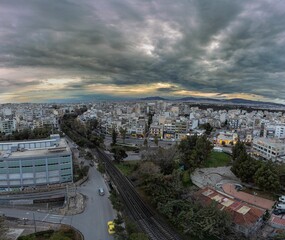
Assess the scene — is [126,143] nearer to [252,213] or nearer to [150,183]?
[150,183]

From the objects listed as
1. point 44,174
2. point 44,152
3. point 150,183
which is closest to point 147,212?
point 150,183

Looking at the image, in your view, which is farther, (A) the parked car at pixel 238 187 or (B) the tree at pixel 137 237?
(A) the parked car at pixel 238 187

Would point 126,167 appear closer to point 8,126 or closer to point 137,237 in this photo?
point 137,237

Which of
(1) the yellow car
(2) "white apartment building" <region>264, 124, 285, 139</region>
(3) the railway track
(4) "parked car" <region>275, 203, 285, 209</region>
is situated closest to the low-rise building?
(4) "parked car" <region>275, 203, 285, 209</region>

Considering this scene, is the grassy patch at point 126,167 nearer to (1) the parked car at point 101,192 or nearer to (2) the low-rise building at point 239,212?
(1) the parked car at point 101,192

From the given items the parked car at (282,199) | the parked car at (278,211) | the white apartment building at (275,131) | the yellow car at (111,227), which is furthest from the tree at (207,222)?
the white apartment building at (275,131)

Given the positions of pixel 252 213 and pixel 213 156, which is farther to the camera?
pixel 213 156
